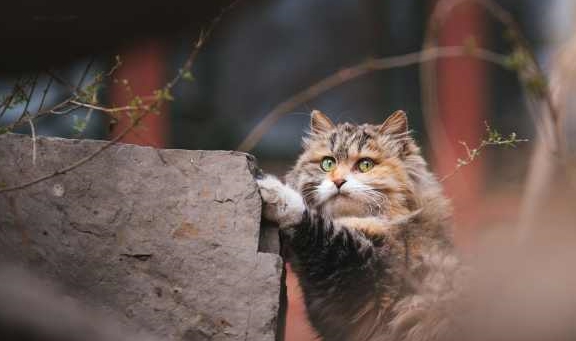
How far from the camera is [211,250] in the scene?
2.32m

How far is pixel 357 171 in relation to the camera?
3.03 meters

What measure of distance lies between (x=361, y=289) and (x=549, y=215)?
135 centimetres

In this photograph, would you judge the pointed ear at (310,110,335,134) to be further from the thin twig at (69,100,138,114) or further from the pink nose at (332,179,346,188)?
the thin twig at (69,100,138,114)

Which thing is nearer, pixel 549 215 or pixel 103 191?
pixel 549 215

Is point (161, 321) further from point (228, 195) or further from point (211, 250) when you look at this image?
point (228, 195)

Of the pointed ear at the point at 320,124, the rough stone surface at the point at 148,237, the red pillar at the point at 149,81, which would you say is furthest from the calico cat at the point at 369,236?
the red pillar at the point at 149,81

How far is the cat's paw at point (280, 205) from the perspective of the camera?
2492 millimetres

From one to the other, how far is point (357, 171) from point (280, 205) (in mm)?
629

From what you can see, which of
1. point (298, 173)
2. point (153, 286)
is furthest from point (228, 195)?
point (298, 173)

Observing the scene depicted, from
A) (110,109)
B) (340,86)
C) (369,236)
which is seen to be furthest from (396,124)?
(340,86)

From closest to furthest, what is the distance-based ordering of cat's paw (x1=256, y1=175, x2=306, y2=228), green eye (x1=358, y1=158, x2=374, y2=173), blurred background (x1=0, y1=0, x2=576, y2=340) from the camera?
cat's paw (x1=256, y1=175, x2=306, y2=228), green eye (x1=358, y1=158, x2=374, y2=173), blurred background (x1=0, y1=0, x2=576, y2=340)

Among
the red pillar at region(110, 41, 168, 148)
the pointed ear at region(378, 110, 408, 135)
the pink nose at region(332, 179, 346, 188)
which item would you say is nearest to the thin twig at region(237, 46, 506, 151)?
the pointed ear at region(378, 110, 408, 135)

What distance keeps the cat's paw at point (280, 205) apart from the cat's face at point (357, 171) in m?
0.33

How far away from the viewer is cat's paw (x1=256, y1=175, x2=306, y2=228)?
249 centimetres
